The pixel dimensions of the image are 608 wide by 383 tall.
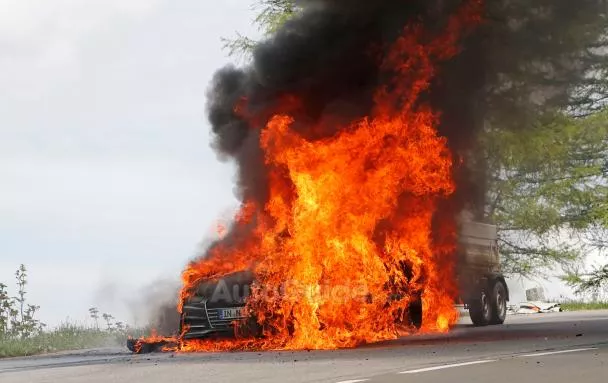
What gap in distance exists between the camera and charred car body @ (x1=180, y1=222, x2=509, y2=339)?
16.3 metres

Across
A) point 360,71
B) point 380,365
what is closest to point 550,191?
point 360,71

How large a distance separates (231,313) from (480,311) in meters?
9.07

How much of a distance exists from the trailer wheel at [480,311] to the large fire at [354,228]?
13.1ft

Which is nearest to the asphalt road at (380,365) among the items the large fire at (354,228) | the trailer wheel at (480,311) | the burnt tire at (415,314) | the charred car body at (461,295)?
the burnt tire at (415,314)

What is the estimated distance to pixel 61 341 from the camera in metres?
22.9

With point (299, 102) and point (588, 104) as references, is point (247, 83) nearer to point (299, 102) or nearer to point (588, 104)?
point (299, 102)

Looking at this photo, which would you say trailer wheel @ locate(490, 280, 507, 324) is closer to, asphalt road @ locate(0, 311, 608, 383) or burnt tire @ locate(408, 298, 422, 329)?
asphalt road @ locate(0, 311, 608, 383)

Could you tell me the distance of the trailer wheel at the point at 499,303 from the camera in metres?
24.1

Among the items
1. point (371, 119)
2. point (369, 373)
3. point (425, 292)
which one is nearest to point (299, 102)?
point (371, 119)

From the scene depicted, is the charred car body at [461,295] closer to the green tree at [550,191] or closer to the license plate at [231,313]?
the license plate at [231,313]

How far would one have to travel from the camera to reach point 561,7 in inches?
896

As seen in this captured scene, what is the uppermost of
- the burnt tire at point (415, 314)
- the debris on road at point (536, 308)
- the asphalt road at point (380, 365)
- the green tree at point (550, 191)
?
the green tree at point (550, 191)

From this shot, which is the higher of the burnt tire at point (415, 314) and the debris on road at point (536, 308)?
the debris on road at point (536, 308)

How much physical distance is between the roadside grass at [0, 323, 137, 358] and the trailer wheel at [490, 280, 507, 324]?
8.48 m
